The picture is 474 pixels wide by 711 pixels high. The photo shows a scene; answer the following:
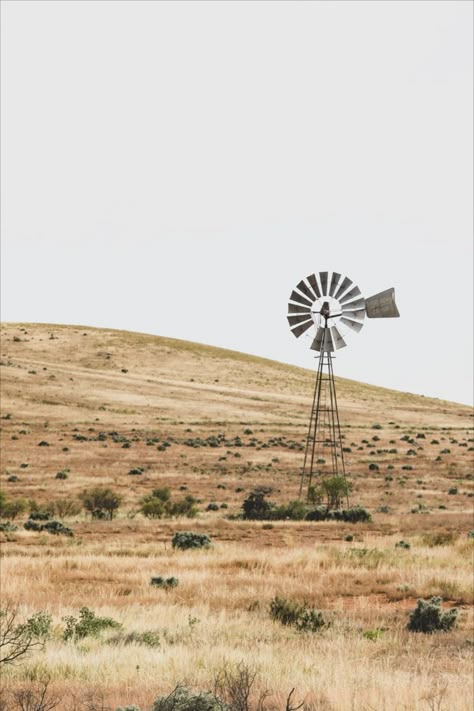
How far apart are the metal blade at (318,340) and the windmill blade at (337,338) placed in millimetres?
411

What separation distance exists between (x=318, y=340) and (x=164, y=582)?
73.0ft

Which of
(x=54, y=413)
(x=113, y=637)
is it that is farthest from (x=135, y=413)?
(x=113, y=637)

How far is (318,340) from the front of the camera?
1460 inches

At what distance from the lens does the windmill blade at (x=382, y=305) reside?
109ft

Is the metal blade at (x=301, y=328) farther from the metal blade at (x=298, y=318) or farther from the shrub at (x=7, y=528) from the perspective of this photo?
the shrub at (x=7, y=528)

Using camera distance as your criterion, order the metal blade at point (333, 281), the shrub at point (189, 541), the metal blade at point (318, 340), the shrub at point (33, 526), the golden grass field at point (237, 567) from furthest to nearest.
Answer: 1. the metal blade at point (318, 340)
2. the metal blade at point (333, 281)
3. the shrub at point (33, 526)
4. the shrub at point (189, 541)
5. the golden grass field at point (237, 567)

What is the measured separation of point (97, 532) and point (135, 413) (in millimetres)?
51358

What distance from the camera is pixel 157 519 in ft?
100.0

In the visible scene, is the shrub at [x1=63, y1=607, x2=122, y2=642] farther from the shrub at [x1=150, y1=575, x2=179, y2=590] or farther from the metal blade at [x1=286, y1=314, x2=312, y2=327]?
the metal blade at [x1=286, y1=314, x2=312, y2=327]

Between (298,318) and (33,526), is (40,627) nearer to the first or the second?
(33,526)

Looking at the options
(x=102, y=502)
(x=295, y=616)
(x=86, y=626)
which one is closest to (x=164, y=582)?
(x=295, y=616)

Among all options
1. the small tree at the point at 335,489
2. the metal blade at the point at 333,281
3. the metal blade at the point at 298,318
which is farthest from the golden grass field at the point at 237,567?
the metal blade at the point at 333,281

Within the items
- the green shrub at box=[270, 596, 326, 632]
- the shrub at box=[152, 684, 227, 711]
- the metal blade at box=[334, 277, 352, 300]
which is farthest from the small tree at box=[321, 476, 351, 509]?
the shrub at box=[152, 684, 227, 711]

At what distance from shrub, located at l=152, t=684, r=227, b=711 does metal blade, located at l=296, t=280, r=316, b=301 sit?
31093mm
